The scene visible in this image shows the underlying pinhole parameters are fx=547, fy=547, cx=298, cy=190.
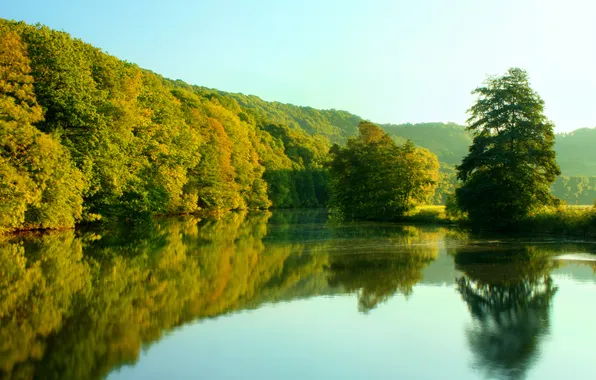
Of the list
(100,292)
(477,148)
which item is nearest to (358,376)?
(100,292)

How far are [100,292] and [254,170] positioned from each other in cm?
7804

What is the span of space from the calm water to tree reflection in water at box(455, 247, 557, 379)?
48 millimetres

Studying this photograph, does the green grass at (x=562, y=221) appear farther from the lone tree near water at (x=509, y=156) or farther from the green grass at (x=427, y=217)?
the green grass at (x=427, y=217)

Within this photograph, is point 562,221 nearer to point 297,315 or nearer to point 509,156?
point 509,156

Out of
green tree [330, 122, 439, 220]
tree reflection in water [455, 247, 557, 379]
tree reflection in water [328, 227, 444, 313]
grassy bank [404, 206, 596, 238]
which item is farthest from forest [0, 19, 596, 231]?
tree reflection in water [455, 247, 557, 379]

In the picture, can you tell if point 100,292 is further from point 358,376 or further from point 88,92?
point 88,92

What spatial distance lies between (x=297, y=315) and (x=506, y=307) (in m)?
5.01

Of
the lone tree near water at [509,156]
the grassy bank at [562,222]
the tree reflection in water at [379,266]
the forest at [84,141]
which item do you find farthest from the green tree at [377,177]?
the tree reflection in water at [379,266]

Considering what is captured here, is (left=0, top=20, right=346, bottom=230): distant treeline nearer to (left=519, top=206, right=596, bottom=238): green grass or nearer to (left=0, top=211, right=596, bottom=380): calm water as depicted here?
(left=0, top=211, right=596, bottom=380): calm water

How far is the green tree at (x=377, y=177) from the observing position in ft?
171

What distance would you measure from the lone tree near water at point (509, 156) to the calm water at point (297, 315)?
12.8 metres

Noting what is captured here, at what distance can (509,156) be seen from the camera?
36.6 m

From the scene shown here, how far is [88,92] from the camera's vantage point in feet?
117

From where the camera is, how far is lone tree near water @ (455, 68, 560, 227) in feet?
119
